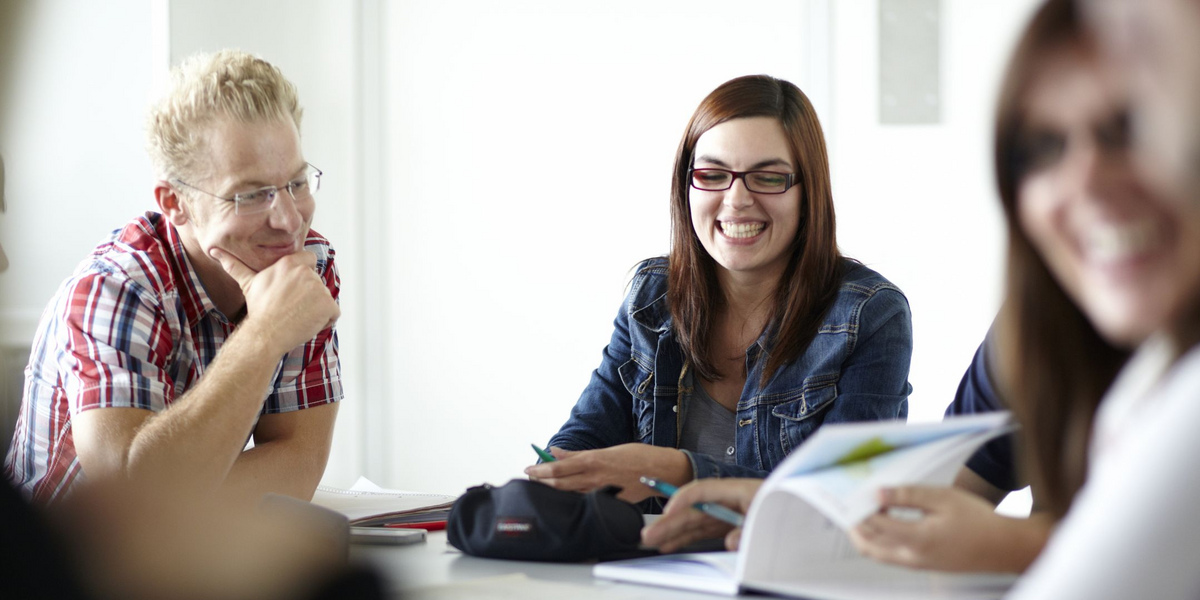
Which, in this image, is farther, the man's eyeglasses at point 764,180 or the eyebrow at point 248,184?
the man's eyeglasses at point 764,180

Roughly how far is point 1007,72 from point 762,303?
1254mm

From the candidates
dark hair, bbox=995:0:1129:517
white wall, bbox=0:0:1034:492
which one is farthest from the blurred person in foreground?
white wall, bbox=0:0:1034:492

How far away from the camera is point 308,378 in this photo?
6.03ft

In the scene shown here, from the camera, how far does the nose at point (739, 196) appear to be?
1909mm

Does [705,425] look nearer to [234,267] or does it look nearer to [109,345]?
[234,267]

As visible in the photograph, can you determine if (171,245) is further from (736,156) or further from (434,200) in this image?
(434,200)

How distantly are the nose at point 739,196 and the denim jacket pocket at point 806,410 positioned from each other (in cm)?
35

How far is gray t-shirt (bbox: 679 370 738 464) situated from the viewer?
1894 mm

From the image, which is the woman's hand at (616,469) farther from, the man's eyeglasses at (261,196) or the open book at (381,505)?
the man's eyeglasses at (261,196)

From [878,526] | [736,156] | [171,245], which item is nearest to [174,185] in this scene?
[171,245]

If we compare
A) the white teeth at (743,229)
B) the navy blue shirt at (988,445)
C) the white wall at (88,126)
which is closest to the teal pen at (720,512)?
the navy blue shirt at (988,445)

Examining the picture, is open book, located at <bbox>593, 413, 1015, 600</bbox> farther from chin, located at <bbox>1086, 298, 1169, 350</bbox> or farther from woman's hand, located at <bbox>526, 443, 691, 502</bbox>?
woman's hand, located at <bbox>526, 443, 691, 502</bbox>

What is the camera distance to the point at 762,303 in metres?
1.99

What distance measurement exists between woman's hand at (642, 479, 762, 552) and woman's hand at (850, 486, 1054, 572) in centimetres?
30
